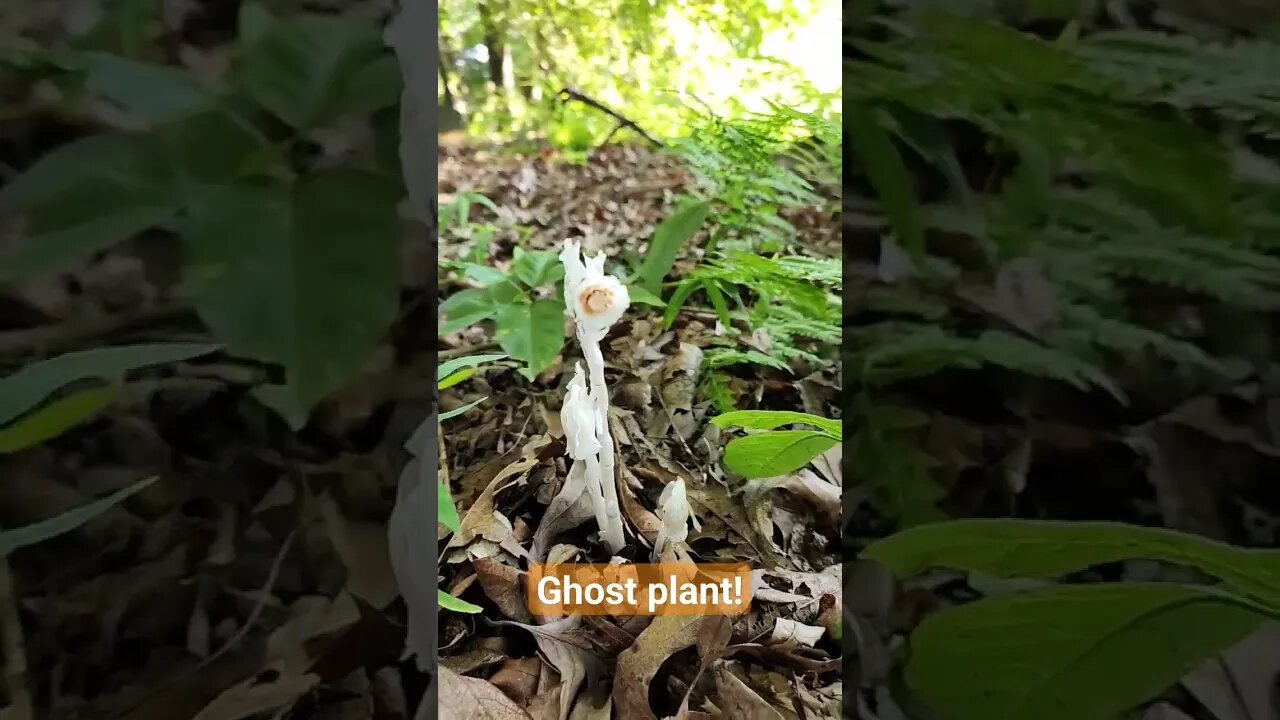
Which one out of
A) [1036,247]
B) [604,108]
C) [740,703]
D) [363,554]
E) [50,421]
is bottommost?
[740,703]

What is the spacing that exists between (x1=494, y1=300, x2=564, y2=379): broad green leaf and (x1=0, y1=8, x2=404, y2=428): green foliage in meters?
0.08

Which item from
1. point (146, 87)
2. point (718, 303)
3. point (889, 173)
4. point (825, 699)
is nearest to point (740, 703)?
point (825, 699)

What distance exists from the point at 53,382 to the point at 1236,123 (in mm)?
820

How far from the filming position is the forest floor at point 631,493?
547mm

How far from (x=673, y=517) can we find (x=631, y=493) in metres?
0.03

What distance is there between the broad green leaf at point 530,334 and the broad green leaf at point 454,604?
0.16 meters

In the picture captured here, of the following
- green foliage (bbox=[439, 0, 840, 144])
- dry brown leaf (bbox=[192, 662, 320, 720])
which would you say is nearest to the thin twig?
green foliage (bbox=[439, 0, 840, 144])

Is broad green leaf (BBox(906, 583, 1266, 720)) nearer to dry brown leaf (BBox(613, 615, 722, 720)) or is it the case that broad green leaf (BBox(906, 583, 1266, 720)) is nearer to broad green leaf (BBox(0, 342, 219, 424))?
dry brown leaf (BBox(613, 615, 722, 720))

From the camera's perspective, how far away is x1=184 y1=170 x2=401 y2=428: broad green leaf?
1.75 ft

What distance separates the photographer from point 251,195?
1.76ft

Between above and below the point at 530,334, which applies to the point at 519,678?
below

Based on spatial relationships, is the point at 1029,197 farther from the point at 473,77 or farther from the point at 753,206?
the point at 473,77

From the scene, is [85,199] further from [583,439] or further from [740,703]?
[740,703]

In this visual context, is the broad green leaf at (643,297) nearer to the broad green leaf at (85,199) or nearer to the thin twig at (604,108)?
the thin twig at (604,108)
